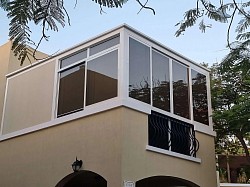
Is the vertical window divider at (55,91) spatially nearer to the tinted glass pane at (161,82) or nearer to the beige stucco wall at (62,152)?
the beige stucco wall at (62,152)

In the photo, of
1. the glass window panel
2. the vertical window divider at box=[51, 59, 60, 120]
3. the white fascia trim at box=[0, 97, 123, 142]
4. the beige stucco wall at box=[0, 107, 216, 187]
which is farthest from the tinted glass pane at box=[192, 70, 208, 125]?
the vertical window divider at box=[51, 59, 60, 120]

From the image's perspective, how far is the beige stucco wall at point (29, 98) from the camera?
7912mm

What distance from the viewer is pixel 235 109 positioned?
26.5 ft

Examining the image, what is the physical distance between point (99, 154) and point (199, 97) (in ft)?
10.4

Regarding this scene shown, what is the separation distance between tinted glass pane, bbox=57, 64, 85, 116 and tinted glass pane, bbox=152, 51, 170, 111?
1.39 m

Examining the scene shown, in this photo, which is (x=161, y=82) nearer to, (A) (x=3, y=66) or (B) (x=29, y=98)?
(B) (x=29, y=98)

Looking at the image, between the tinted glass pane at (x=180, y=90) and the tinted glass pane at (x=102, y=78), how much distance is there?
64.0 inches

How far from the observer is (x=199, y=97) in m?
8.47

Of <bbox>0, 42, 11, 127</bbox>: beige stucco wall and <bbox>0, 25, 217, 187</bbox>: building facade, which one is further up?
<bbox>0, 42, 11, 127</bbox>: beige stucco wall

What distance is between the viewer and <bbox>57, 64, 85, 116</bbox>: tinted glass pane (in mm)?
7188

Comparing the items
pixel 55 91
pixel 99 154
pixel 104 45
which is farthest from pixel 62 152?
pixel 104 45

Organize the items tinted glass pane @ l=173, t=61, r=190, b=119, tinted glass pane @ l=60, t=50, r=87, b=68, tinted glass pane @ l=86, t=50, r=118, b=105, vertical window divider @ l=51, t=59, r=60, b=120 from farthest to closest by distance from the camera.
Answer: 1. tinted glass pane @ l=173, t=61, r=190, b=119
2. vertical window divider @ l=51, t=59, r=60, b=120
3. tinted glass pane @ l=60, t=50, r=87, b=68
4. tinted glass pane @ l=86, t=50, r=118, b=105

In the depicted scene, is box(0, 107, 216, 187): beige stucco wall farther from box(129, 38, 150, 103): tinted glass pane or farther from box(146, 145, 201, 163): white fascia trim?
box(129, 38, 150, 103): tinted glass pane

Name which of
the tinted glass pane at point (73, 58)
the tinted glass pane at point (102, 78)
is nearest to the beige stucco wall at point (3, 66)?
the tinted glass pane at point (73, 58)
